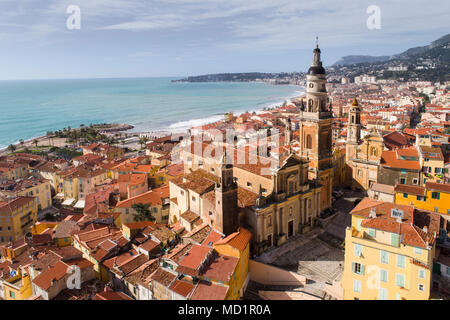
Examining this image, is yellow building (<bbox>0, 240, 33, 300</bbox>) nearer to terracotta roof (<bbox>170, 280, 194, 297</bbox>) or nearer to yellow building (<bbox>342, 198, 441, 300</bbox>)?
terracotta roof (<bbox>170, 280, 194, 297</bbox>)

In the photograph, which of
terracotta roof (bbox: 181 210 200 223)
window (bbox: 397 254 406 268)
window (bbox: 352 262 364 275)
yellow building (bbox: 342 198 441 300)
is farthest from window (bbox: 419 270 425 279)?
terracotta roof (bbox: 181 210 200 223)

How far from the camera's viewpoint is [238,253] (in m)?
22.7

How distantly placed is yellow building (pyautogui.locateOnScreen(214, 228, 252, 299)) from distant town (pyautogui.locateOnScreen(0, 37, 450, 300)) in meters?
0.13

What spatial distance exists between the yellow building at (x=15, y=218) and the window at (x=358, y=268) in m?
35.0

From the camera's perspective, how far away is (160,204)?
3684 cm

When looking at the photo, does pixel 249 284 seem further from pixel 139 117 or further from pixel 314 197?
pixel 139 117

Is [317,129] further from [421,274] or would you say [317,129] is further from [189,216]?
[421,274]

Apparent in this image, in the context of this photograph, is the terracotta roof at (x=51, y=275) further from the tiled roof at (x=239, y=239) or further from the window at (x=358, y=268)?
the window at (x=358, y=268)

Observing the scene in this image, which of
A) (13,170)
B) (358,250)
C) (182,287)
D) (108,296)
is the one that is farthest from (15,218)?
(358,250)

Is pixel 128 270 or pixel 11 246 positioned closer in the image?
pixel 128 270

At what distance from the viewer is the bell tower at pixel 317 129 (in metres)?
32.4

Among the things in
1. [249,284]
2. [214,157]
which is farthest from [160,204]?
[249,284]

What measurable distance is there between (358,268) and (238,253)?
720 cm

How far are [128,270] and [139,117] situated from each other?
129472mm
